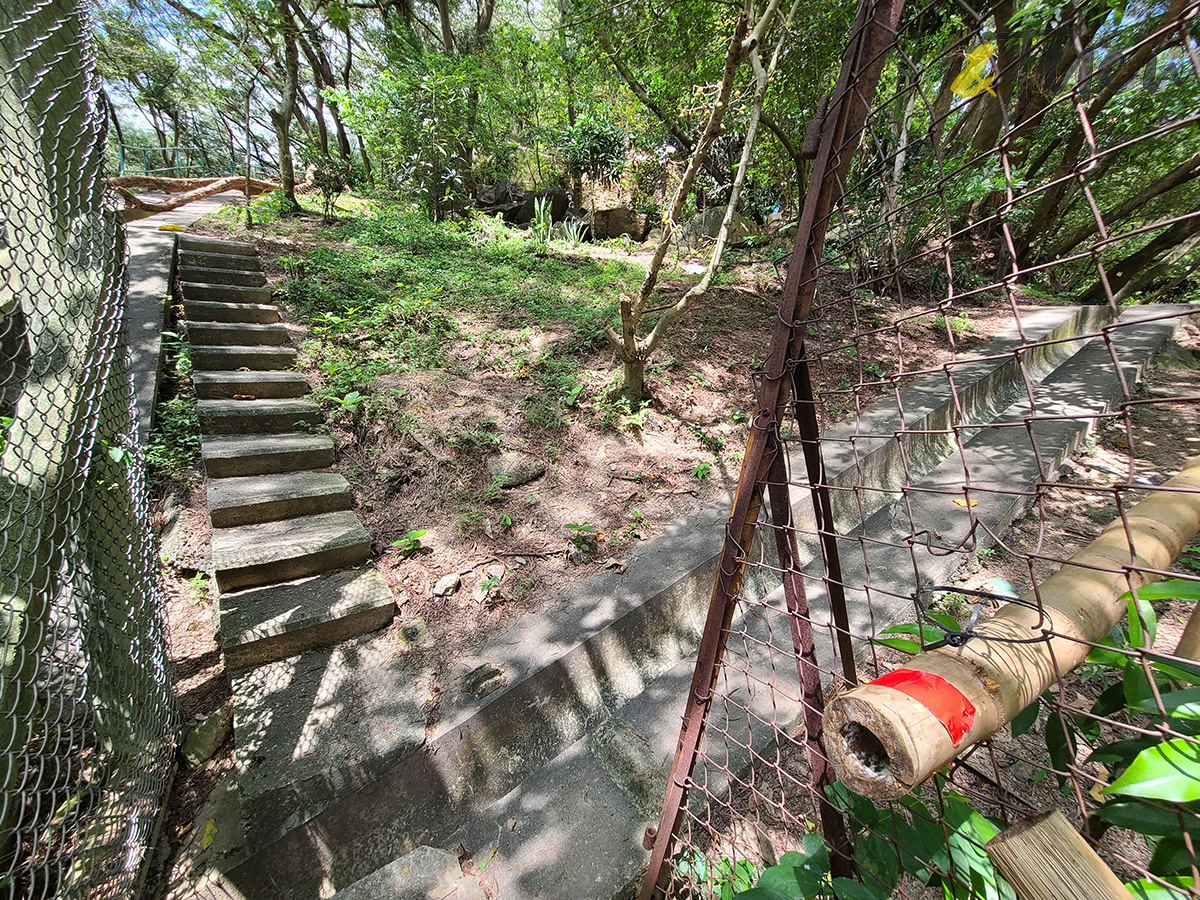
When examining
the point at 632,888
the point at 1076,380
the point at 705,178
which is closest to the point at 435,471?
the point at 632,888

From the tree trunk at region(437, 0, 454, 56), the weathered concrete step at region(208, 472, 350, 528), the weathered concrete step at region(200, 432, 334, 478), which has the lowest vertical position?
the weathered concrete step at region(208, 472, 350, 528)

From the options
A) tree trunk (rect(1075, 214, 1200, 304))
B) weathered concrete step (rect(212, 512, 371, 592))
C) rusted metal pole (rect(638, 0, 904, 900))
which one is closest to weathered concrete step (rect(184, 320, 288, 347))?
weathered concrete step (rect(212, 512, 371, 592))

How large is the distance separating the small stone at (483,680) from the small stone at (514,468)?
124cm

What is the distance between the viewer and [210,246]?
453 cm

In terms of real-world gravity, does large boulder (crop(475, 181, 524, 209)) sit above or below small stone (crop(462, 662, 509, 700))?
above

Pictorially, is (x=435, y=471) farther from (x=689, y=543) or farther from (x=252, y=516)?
(x=689, y=543)

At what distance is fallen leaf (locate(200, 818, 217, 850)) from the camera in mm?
1706

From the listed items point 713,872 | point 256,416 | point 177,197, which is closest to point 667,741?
point 713,872

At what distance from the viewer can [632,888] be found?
164 cm

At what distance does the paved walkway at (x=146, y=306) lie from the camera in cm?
297

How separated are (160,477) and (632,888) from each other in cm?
324

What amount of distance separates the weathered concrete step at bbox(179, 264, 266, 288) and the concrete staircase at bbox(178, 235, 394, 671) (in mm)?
167

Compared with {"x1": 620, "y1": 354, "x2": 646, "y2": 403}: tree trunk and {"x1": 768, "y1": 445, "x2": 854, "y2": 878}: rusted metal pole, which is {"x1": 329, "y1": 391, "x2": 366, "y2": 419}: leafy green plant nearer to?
{"x1": 620, "y1": 354, "x2": 646, "y2": 403}: tree trunk

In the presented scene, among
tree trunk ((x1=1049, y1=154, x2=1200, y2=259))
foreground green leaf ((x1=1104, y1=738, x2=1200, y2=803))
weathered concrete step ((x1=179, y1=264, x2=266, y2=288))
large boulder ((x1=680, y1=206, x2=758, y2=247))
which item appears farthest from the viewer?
large boulder ((x1=680, y1=206, x2=758, y2=247))
